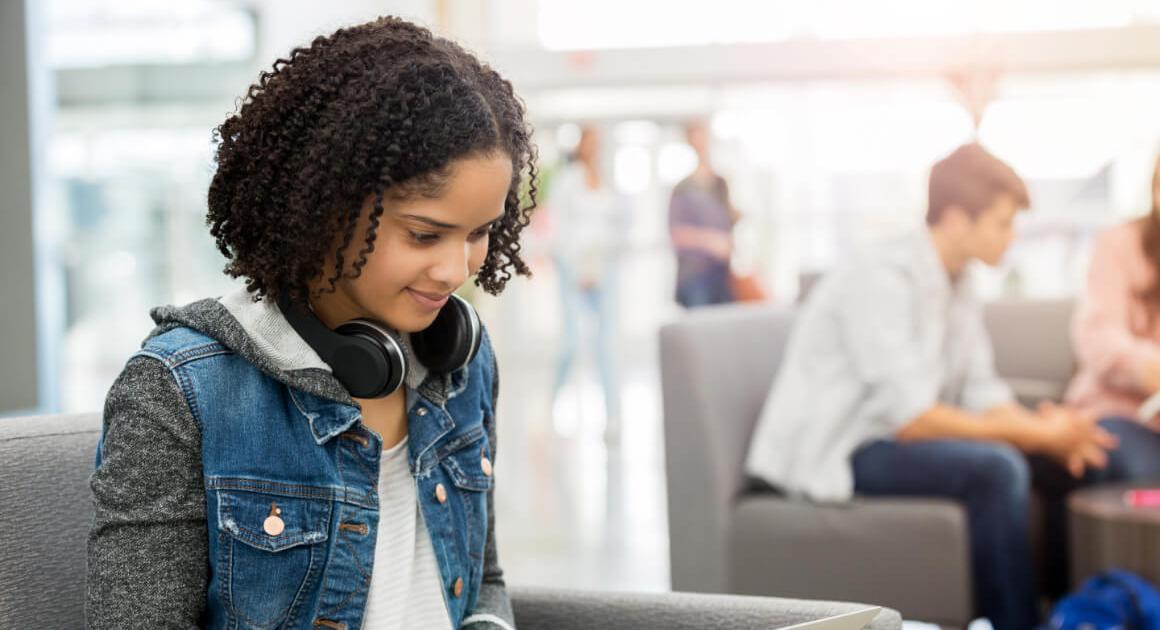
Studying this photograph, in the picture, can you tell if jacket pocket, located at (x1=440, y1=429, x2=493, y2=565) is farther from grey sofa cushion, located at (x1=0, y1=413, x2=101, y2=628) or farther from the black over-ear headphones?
grey sofa cushion, located at (x1=0, y1=413, x2=101, y2=628)

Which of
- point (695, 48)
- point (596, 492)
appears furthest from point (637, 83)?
point (596, 492)

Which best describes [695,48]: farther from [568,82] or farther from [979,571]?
[979,571]

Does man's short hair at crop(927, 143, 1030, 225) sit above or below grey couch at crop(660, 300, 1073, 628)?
above

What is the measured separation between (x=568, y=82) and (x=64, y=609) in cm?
523

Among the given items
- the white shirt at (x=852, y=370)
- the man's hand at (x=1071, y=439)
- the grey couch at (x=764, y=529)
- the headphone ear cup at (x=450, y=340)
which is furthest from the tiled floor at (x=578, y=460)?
the headphone ear cup at (x=450, y=340)

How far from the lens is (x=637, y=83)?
6230 mm

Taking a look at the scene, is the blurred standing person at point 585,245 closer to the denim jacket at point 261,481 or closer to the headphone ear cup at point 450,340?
the headphone ear cup at point 450,340

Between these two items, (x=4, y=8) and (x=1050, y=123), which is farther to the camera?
(x=1050, y=123)

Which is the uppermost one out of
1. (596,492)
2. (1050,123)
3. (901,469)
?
(1050,123)

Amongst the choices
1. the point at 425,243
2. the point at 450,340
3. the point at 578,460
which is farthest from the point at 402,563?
the point at 578,460

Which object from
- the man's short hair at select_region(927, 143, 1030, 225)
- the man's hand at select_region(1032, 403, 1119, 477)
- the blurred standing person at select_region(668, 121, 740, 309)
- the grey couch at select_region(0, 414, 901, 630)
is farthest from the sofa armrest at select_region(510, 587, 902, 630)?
the blurred standing person at select_region(668, 121, 740, 309)

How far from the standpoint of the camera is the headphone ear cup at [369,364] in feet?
3.78

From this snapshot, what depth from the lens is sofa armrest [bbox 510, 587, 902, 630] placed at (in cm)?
133

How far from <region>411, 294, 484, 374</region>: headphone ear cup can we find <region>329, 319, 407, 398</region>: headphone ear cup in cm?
12
